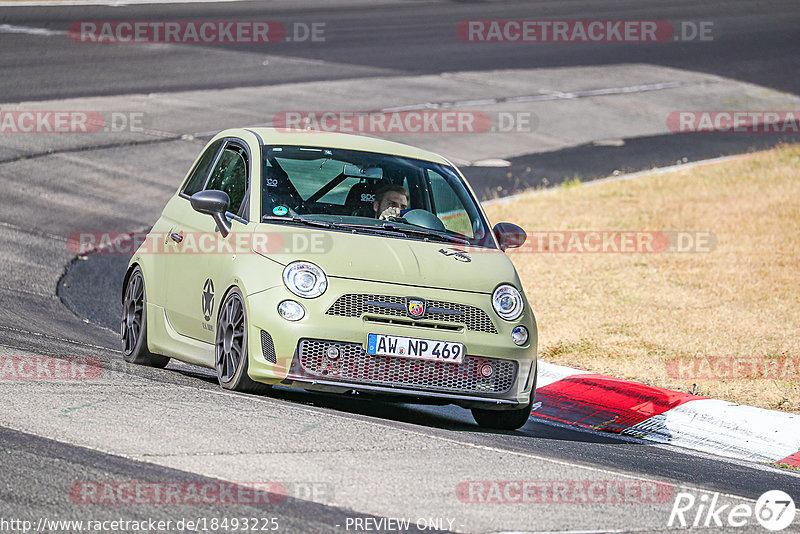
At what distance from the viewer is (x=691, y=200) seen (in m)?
18.2

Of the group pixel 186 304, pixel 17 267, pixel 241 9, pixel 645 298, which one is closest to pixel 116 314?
pixel 17 267

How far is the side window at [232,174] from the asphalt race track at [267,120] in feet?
4.25

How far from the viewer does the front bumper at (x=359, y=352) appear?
7402 mm

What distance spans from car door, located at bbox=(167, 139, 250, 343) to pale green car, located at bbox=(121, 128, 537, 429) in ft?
0.04

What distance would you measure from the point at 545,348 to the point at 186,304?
12.4 ft

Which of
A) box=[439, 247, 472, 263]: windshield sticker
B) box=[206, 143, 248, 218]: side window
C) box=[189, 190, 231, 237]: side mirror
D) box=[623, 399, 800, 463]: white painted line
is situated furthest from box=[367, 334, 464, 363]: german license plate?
box=[623, 399, 800, 463]: white painted line

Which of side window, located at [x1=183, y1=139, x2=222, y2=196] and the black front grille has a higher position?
side window, located at [x1=183, y1=139, x2=222, y2=196]

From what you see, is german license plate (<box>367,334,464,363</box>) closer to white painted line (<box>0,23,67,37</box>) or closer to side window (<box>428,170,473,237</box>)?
side window (<box>428,170,473,237</box>)

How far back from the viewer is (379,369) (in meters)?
7.47

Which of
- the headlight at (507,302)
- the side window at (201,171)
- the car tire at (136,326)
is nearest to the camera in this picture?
the headlight at (507,302)

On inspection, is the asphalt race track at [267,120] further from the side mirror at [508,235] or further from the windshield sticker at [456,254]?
the side mirror at [508,235]

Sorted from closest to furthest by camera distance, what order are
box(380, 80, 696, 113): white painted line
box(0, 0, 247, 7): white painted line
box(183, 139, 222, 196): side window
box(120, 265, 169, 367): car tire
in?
box(120, 265, 169, 367): car tire → box(183, 139, 222, 196): side window → box(380, 80, 696, 113): white painted line → box(0, 0, 247, 7): white painted line

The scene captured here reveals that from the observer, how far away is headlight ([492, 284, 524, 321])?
7820 mm

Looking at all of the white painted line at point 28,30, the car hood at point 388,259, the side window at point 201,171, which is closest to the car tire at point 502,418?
the car hood at point 388,259
